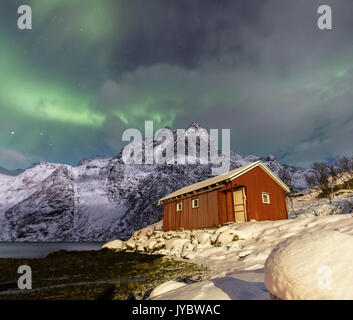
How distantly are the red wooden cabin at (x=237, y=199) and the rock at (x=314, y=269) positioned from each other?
15023 millimetres

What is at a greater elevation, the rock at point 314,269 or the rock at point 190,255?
the rock at point 314,269

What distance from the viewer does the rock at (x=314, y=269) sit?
271cm

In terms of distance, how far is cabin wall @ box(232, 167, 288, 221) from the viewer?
1902cm

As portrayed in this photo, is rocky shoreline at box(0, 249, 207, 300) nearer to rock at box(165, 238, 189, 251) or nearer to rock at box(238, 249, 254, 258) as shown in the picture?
rock at box(238, 249, 254, 258)

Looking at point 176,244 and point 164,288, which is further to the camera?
point 176,244

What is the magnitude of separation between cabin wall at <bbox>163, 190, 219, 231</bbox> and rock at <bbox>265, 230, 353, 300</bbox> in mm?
16062

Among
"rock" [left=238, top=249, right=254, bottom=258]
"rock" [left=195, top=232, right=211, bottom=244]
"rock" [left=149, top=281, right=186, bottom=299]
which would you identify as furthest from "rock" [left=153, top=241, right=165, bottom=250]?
"rock" [left=149, top=281, right=186, bottom=299]

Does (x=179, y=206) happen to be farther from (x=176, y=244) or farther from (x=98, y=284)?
(x=98, y=284)

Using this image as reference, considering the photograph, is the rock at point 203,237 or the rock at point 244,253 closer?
the rock at point 244,253

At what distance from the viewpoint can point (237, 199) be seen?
2022 cm

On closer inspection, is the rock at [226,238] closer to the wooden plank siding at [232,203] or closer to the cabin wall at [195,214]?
the wooden plank siding at [232,203]

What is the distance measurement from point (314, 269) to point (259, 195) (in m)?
18.1

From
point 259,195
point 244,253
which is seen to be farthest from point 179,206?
point 244,253

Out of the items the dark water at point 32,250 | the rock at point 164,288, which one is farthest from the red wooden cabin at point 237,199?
the dark water at point 32,250
